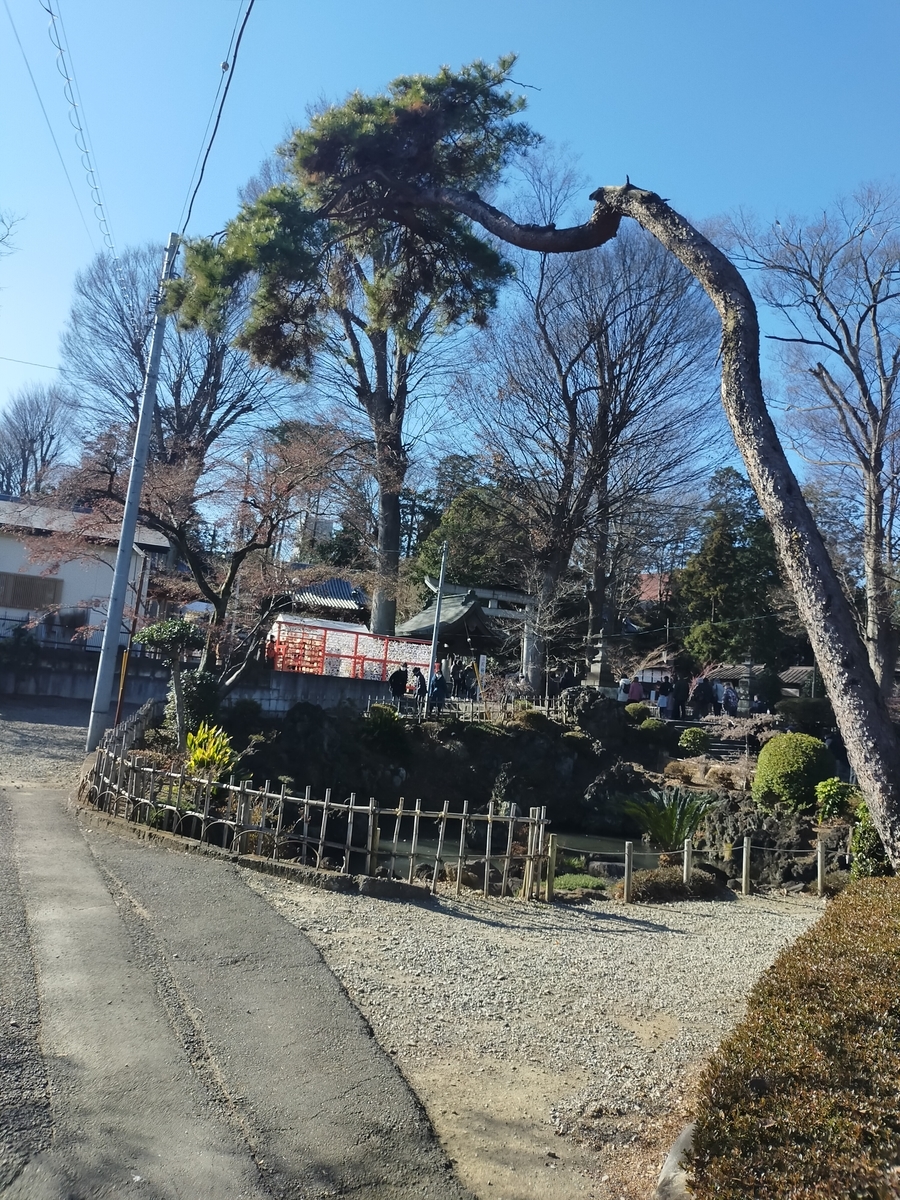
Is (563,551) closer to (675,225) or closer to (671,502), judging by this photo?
(671,502)

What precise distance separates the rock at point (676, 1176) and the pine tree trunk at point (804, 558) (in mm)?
2131

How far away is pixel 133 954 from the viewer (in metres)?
5.87

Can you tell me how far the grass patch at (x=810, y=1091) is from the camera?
291 cm

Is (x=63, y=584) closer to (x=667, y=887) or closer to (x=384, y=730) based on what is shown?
(x=384, y=730)

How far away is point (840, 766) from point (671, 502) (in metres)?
9.45

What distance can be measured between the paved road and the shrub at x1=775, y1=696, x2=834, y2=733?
85.2 ft

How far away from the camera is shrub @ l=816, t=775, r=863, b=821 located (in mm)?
18172

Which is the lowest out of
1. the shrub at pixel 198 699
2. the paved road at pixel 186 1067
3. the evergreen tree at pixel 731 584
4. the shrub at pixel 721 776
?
the paved road at pixel 186 1067

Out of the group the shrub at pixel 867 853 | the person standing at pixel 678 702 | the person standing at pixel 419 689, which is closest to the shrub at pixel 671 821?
the shrub at pixel 867 853

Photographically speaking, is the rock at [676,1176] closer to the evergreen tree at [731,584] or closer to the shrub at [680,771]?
the shrub at [680,771]

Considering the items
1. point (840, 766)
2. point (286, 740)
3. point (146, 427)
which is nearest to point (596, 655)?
point (840, 766)

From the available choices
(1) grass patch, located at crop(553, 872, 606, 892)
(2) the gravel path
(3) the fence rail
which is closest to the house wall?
(3) the fence rail

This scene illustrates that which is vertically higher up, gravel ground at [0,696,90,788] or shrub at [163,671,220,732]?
shrub at [163,671,220,732]

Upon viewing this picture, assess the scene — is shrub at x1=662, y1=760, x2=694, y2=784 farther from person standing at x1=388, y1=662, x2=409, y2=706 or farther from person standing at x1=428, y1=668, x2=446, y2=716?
person standing at x1=388, y1=662, x2=409, y2=706
